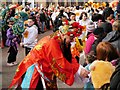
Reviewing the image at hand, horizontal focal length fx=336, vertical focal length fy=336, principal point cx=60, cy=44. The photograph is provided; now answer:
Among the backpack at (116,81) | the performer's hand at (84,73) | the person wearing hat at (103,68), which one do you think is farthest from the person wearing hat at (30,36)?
the backpack at (116,81)

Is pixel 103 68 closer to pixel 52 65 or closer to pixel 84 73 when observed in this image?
pixel 84 73

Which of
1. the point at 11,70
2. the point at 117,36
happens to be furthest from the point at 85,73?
the point at 11,70

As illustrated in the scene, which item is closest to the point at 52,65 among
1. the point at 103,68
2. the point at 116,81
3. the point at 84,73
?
the point at 84,73

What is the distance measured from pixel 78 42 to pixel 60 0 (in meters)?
21.7

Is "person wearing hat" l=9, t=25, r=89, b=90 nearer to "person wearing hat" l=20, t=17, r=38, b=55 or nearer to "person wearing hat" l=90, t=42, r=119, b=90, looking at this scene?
"person wearing hat" l=90, t=42, r=119, b=90

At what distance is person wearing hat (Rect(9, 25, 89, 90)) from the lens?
4.07 m

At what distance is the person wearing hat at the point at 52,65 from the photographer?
4074 millimetres

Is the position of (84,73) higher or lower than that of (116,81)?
lower

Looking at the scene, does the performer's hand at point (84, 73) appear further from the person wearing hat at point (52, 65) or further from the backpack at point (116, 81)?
the backpack at point (116, 81)

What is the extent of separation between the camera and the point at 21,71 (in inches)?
174

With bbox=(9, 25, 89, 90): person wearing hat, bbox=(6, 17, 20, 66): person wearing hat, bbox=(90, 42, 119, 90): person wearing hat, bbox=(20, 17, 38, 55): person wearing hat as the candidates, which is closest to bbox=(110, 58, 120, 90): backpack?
bbox=(90, 42, 119, 90): person wearing hat

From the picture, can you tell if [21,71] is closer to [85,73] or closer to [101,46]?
[85,73]

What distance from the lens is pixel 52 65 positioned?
4.09 meters

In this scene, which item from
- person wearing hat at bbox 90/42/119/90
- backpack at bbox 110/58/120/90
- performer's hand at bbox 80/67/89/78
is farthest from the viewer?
performer's hand at bbox 80/67/89/78
